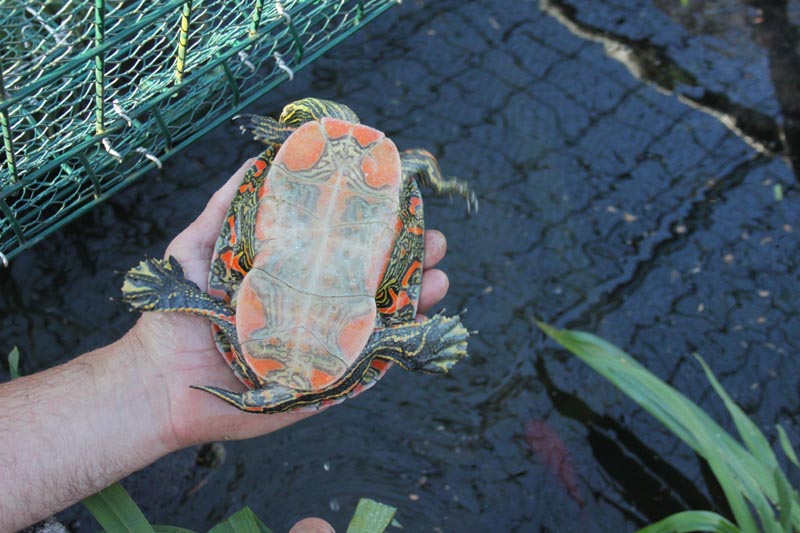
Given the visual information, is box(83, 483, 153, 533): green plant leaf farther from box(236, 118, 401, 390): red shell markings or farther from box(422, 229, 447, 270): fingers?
box(422, 229, 447, 270): fingers

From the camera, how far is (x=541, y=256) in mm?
2426

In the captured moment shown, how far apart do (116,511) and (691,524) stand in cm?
122

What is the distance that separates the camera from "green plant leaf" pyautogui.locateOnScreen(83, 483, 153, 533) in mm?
1571

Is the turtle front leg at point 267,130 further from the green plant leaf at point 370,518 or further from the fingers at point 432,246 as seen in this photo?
the green plant leaf at point 370,518

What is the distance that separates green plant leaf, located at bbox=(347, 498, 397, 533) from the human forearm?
17.8 inches

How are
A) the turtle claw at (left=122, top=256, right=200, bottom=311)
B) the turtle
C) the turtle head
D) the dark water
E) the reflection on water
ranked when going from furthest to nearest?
the reflection on water → the dark water → the turtle head → the turtle claw at (left=122, top=256, right=200, bottom=311) → the turtle

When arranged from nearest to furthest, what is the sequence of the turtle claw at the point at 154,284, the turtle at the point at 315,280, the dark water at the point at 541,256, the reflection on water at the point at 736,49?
the turtle at the point at 315,280
the turtle claw at the point at 154,284
the dark water at the point at 541,256
the reflection on water at the point at 736,49

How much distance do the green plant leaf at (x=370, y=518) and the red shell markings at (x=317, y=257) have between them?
0.96 ft

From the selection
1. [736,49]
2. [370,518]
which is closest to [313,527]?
[370,518]

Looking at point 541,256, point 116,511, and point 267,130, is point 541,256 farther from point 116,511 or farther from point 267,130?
point 116,511

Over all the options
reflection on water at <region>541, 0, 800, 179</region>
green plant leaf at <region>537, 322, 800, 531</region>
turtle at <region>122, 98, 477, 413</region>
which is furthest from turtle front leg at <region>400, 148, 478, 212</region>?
reflection on water at <region>541, 0, 800, 179</region>

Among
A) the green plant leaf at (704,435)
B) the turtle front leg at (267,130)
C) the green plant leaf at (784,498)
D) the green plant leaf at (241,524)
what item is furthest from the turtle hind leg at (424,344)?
the green plant leaf at (784,498)

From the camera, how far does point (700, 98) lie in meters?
2.68

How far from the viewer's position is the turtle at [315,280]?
154cm
